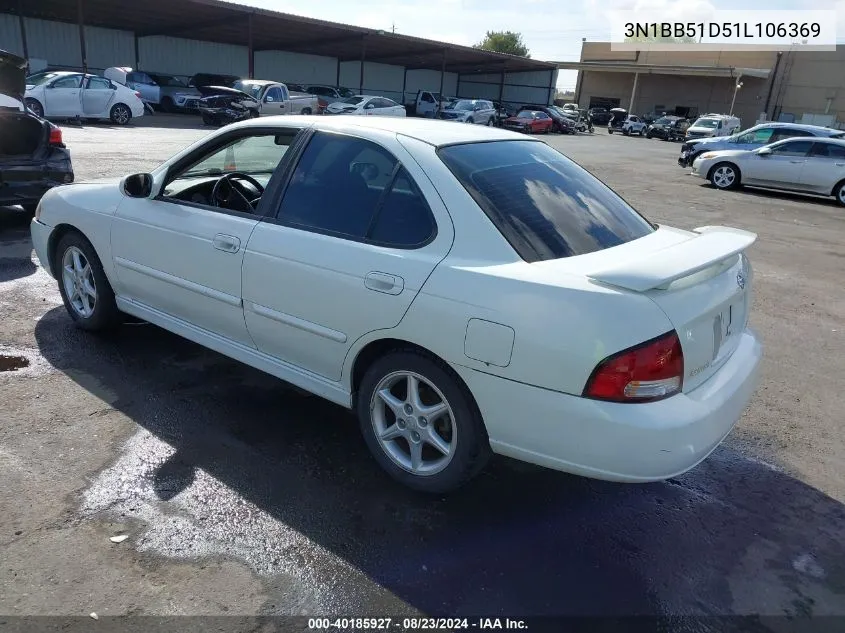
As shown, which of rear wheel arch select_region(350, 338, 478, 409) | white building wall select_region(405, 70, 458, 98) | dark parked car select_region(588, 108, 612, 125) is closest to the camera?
rear wheel arch select_region(350, 338, 478, 409)

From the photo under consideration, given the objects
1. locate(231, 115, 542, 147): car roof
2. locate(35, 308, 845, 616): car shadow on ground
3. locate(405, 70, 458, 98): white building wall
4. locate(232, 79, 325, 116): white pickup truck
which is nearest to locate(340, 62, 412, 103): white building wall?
locate(405, 70, 458, 98): white building wall

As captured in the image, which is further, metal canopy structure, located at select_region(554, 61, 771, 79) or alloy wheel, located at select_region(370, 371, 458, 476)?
metal canopy structure, located at select_region(554, 61, 771, 79)

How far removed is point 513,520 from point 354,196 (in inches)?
68.0

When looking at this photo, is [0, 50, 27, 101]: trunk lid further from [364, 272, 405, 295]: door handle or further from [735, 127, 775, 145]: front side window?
[735, 127, 775, 145]: front side window

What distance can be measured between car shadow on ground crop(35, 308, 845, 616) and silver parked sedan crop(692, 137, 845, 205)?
14.6 m

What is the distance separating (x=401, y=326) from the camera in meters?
2.79

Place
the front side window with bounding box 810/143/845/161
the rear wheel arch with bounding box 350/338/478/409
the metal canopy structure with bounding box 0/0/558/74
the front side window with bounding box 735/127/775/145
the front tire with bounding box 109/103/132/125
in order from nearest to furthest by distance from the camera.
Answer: the rear wheel arch with bounding box 350/338/478/409, the front side window with bounding box 810/143/845/161, the front side window with bounding box 735/127/775/145, the front tire with bounding box 109/103/132/125, the metal canopy structure with bounding box 0/0/558/74

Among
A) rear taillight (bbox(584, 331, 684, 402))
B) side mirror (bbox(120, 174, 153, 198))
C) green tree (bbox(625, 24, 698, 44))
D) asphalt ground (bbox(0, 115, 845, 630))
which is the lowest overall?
asphalt ground (bbox(0, 115, 845, 630))

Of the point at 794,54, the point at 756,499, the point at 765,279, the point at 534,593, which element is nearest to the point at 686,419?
the point at 534,593

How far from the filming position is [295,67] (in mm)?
43094

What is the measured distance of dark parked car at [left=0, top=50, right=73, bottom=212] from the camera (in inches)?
273

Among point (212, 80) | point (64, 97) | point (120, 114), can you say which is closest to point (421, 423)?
point (64, 97)

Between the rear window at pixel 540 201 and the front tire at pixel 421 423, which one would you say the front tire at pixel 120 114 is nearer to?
the rear window at pixel 540 201

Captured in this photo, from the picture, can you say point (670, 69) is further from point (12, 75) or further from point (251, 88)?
point (12, 75)
